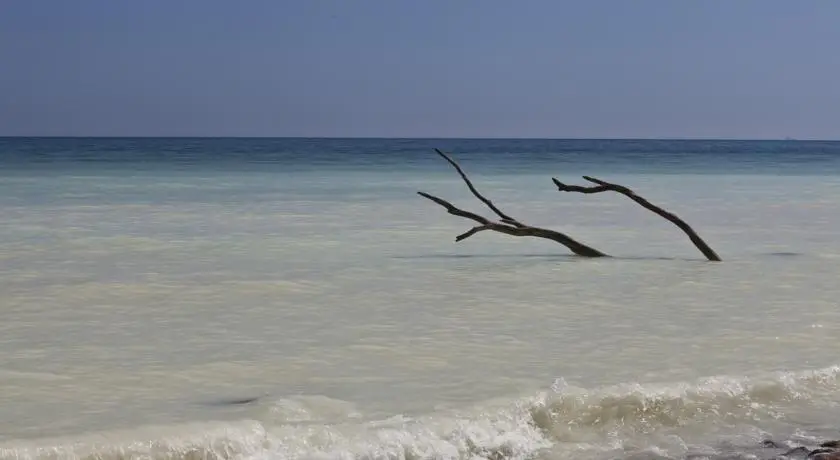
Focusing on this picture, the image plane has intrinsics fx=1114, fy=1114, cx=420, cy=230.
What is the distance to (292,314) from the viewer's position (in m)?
8.02

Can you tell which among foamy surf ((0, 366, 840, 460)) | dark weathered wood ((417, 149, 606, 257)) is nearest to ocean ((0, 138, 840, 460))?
foamy surf ((0, 366, 840, 460))

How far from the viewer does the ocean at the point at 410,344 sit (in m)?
4.95

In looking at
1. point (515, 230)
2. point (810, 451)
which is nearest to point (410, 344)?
point (810, 451)

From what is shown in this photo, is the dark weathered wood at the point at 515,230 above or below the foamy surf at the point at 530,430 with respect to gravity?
above

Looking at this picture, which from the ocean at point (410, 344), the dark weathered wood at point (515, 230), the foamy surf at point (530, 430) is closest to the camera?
the foamy surf at point (530, 430)

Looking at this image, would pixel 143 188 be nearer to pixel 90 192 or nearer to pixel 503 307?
pixel 90 192

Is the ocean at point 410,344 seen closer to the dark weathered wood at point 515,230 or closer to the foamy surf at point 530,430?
the foamy surf at point 530,430

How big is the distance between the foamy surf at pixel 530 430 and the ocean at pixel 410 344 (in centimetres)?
1

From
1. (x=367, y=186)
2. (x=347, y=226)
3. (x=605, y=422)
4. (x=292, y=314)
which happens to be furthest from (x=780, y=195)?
(x=605, y=422)

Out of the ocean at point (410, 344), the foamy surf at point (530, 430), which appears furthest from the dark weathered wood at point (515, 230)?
the foamy surf at point (530, 430)

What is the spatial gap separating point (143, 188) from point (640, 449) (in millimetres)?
24319

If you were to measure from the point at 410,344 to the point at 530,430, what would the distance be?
1.95 m

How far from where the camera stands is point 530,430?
16.8 feet

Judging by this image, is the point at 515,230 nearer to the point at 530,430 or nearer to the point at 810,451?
the point at 530,430
